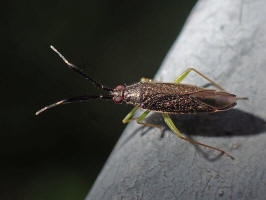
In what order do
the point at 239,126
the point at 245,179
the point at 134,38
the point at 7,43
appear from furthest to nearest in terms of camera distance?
the point at 134,38
the point at 7,43
the point at 239,126
the point at 245,179

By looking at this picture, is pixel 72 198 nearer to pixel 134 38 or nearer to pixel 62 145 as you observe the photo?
pixel 62 145

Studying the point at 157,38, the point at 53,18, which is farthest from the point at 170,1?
the point at 53,18

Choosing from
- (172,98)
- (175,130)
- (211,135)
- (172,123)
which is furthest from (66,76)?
(211,135)

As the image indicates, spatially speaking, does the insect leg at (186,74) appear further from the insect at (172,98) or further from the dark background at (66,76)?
the dark background at (66,76)

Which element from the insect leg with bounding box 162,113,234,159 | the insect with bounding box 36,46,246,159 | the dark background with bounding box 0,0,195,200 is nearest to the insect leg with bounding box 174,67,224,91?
the insect with bounding box 36,46,246,159

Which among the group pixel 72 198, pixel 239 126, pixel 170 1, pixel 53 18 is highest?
pixel 53 18

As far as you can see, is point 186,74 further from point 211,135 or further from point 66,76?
point 66,76

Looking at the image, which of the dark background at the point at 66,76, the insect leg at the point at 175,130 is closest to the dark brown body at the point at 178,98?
the insect leg at the point at 175,130
